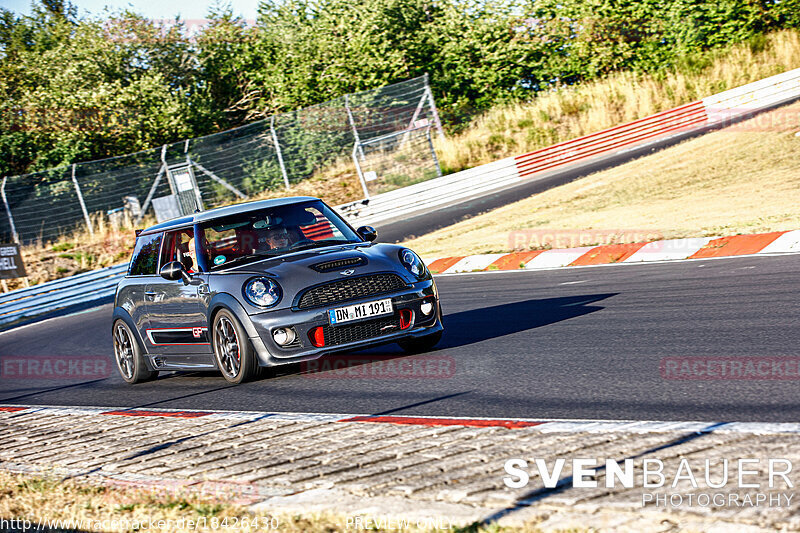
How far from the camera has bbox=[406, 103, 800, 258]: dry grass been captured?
14312 millimetres

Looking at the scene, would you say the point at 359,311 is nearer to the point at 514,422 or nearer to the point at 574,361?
the point at 574,361

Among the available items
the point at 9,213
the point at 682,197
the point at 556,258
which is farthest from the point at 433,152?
the point at 556,258

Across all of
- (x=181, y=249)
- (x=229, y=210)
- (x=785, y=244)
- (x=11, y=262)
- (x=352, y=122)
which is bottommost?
(x=785, y=244)

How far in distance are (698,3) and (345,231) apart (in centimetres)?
3402

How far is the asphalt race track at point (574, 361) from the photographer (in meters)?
5.43

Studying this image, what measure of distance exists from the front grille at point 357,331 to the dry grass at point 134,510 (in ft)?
9.35

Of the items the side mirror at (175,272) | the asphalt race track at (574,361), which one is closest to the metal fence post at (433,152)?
the asphalt race track at (574,361)

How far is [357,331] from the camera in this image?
25.1 feet

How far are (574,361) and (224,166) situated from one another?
23.2 m

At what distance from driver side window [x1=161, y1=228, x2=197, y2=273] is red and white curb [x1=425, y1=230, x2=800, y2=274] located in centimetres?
617

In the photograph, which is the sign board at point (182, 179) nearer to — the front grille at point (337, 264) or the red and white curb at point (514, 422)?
the front grille at point (337, 264)

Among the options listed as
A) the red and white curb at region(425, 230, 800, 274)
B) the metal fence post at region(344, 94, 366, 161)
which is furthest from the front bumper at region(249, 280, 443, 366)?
the metal fence post at region(344, 94, 366, 161)

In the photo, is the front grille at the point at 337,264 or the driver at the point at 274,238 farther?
the driver at the point at 274,238

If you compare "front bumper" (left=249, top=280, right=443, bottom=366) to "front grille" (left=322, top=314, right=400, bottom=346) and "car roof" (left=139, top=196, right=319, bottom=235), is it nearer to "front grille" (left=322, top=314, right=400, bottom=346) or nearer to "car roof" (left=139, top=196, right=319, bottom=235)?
"front grille" (left=322, top=314, right=400, bottom=346)
